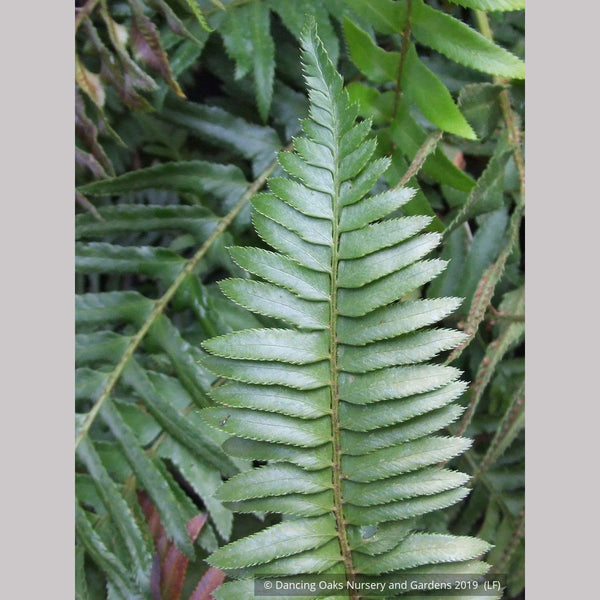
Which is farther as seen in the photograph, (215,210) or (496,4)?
(215,210)

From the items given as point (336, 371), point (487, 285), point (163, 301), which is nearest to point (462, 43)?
point (487, 285)

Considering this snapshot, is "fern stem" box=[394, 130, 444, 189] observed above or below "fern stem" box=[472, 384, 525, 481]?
above

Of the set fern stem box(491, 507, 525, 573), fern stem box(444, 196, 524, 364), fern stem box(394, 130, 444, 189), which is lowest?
fern stem box(491, 507, 525, 573)

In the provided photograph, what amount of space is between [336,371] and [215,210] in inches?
16.8

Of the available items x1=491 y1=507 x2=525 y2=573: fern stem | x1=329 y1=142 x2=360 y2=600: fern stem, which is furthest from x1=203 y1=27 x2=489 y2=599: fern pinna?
x1=491 y1=507 x2=525 y2=573: fern stem

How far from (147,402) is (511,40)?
0.82 meters

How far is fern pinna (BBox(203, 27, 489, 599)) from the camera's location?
2.44ft

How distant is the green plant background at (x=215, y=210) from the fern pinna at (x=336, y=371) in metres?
0.12

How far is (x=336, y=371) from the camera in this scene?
761 millimetres

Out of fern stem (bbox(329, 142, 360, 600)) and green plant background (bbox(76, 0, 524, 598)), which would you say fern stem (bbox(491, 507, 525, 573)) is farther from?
fern stem (bbox(329, 142, 360, 600))

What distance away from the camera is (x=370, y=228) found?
750 mm

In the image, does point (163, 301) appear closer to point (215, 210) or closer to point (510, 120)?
point (215, 210)

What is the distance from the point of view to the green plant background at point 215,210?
89 centimetres

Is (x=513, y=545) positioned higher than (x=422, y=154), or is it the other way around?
(x=422, y=154)
